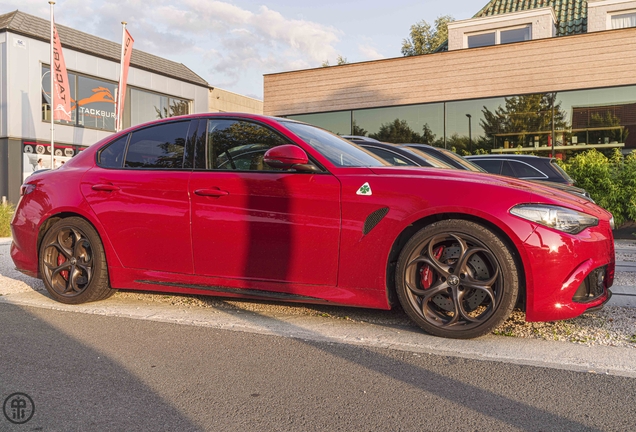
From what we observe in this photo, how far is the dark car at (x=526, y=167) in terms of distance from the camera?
32.1 ft

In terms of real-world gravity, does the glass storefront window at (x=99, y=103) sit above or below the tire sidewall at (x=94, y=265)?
above

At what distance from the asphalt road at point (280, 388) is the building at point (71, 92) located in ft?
69.7

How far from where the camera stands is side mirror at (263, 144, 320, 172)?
4109 mm

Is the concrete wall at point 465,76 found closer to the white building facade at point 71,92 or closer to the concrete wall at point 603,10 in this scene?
the concrete wall at point 603,10

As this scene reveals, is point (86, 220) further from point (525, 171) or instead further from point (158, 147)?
point (525, 171)

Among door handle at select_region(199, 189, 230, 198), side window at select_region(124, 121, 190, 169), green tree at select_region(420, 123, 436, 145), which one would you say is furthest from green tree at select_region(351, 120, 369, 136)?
door handle at select_region(199, 189, 230, 198)

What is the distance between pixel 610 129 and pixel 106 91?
20665 millimetres

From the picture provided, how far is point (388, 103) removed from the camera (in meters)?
18.2

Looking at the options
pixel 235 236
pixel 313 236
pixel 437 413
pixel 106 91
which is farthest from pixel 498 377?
pixel 106 91

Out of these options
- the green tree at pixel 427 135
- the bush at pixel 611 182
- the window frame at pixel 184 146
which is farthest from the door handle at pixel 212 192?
the green tree at pixel 427 135

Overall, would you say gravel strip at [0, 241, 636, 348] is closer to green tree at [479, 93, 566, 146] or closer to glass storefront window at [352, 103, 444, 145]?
green tree at [479, 93, 566, 146]

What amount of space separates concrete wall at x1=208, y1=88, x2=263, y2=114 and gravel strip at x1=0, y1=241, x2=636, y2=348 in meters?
29.2

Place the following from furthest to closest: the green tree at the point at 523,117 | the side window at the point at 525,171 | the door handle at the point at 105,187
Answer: the green tree at the point at 523,117 < the side window at the point at 525,171 < the door handle at the point at 105,187

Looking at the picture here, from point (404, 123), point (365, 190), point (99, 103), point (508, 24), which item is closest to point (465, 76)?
point (404, 123)
